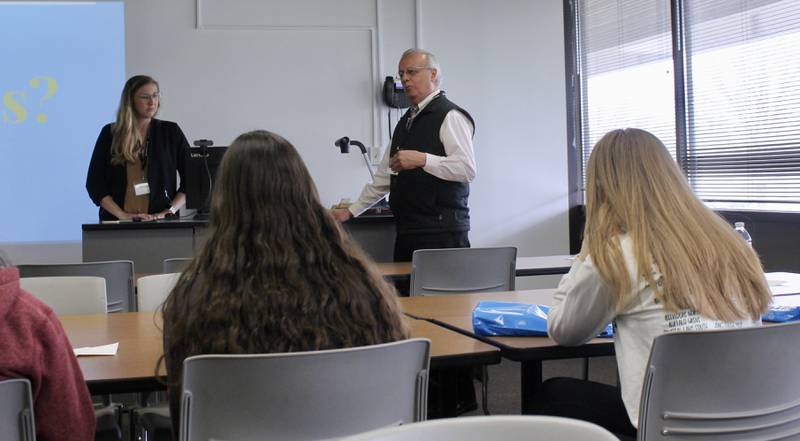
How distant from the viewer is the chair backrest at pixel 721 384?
1581mm

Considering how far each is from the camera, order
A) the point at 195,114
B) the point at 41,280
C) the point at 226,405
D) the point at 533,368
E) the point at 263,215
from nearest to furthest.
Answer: the point at 226,405
the point at 263,215
the point at 533,368
the point at 41,280
the point at 195,114

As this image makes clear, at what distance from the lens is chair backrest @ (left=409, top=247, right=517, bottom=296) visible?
3406mm

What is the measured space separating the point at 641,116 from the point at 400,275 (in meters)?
2.92

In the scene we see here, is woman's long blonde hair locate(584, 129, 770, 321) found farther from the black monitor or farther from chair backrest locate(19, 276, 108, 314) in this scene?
the black monitor

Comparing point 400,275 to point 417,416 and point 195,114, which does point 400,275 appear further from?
point 195,114

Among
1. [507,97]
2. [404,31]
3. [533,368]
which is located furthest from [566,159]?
[533,368]

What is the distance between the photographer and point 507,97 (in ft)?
21.9

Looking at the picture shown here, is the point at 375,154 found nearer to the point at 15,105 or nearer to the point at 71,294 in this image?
the point at 15,105

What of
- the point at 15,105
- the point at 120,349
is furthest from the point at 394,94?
the point at 120,349

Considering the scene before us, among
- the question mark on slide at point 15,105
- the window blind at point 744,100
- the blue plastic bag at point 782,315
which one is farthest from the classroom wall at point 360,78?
the blue plastic bag at point 782,315

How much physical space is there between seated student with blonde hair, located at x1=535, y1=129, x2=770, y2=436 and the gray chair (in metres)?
1.51

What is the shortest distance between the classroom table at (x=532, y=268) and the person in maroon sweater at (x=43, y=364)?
186cm

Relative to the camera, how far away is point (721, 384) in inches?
64.2

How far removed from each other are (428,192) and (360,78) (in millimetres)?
2528
